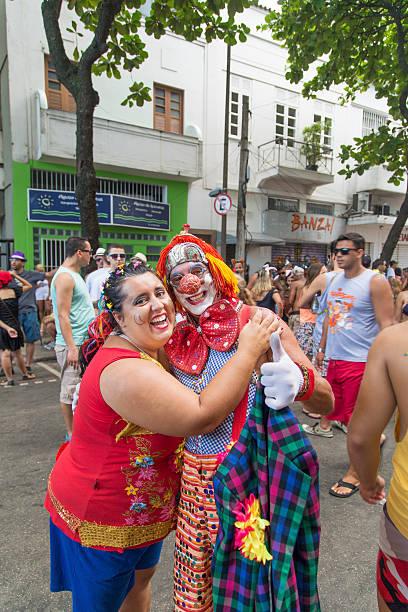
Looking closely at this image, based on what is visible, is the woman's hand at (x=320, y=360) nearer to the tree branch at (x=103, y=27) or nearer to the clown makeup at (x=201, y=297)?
the clown makeup at (x=201, y=297)

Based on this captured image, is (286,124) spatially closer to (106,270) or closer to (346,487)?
(106,270)

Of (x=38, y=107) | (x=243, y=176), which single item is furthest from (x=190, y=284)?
(x=38, y=107)

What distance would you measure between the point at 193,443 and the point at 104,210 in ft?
36.8

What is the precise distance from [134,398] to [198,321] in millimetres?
552

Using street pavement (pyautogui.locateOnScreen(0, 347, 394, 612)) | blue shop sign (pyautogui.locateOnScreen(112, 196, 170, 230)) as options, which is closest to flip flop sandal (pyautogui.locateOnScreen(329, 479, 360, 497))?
street pavement (pyautogui.locateOnScreen(0, 347, 394, 612))

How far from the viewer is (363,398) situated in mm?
1396

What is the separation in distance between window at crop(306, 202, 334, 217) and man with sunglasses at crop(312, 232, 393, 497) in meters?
14.3

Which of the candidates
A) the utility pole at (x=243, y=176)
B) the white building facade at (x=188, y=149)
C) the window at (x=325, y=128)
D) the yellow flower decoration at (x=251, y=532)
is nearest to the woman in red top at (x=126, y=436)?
the yellow flower decoration at (x=251, y=532)

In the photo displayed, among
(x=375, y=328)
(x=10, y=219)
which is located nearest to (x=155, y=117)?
(x=10, y=219)

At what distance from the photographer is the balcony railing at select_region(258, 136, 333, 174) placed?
49.9ft

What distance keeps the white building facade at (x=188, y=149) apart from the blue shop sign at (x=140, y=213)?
5 cm

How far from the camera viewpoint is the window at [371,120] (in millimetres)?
18016

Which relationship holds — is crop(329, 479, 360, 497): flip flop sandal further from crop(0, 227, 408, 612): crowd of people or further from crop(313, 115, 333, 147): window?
crop(313, 115, 333, 147): window

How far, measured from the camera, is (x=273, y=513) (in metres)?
1.13
